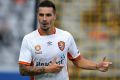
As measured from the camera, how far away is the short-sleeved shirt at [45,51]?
19.7 ft

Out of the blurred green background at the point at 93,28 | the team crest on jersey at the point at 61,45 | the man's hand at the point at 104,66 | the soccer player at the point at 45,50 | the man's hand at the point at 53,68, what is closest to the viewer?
the man's hand at the point at 53,68

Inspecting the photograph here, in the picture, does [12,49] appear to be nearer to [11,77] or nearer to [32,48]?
[11,77]

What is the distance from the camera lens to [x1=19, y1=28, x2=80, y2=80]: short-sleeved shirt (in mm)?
6016

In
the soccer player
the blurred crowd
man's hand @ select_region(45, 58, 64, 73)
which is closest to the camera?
man's hand @ select_region(45, 58, 64, 73)

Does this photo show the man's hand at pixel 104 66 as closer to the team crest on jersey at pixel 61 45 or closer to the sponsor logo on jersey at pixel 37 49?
the team crest on jersey at pixel 61 45

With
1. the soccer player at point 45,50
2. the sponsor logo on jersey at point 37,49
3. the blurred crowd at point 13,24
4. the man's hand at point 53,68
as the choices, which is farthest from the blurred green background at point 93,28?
the man's hand at point 53,68

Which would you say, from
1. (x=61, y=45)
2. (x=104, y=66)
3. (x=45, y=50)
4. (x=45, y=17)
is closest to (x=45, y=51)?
(x=45, y=50)

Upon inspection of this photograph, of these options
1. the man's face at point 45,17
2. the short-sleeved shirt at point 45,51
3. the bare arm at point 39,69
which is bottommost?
the bare arm at point 39,69

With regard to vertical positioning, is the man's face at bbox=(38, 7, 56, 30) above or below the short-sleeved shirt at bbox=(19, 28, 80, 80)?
above

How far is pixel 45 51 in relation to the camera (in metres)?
6.03

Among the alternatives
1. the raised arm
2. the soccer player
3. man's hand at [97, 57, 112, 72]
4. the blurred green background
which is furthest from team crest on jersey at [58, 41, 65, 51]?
the blurred green background

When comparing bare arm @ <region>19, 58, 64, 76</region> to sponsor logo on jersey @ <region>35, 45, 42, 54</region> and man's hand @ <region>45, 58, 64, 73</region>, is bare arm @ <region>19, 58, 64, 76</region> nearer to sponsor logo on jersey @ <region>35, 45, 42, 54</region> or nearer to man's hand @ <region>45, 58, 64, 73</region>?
man's hand @ <region>45, 58, 64, 73</region>

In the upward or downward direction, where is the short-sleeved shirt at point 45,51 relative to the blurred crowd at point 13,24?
downward

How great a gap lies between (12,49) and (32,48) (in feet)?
11.7
